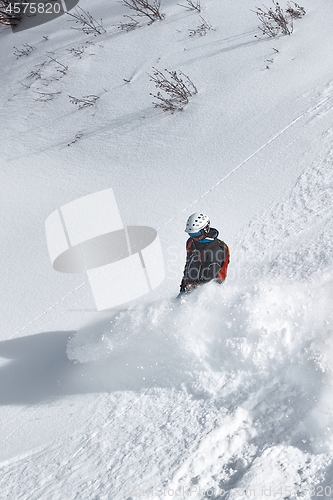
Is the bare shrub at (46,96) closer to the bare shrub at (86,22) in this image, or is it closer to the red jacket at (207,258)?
the bare shrub at (86,22)

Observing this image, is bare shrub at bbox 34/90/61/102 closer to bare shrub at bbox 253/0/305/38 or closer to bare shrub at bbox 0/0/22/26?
bare shrub at bbox 0/0/22/26

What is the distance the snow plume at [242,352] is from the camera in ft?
14.2

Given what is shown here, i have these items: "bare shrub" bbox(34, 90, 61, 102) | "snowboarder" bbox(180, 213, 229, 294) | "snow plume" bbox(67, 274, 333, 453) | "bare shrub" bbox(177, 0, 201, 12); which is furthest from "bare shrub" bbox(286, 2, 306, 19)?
"snowboarder" bbox(180, 213, 229, 294)

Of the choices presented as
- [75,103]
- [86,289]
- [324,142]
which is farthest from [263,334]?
[75,103]

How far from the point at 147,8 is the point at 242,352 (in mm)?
7451

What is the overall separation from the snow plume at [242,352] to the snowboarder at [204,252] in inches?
6.9

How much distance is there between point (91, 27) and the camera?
33.8 feet

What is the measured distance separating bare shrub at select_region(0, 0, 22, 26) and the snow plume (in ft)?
26.6

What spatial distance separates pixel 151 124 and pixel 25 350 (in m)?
4.25

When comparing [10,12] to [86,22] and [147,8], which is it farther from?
[147,8]

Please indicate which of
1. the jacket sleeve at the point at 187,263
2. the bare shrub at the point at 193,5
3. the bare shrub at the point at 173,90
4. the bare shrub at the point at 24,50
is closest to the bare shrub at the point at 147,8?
the bare shrub at the point at 193,5

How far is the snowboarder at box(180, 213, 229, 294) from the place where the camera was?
199 inches

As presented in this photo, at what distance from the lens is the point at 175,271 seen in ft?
22.0

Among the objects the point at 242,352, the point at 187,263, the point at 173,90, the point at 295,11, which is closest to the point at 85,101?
the point at 173,90
